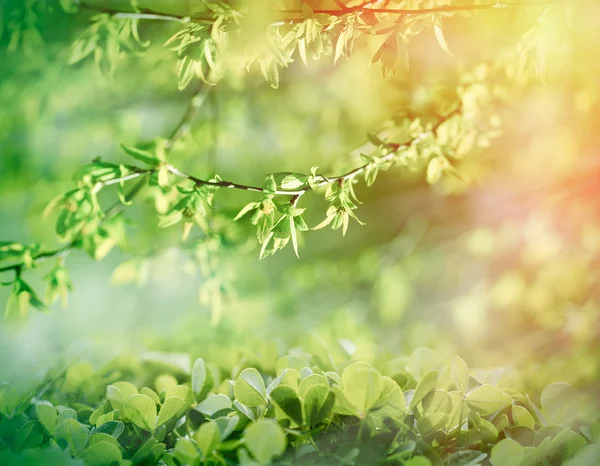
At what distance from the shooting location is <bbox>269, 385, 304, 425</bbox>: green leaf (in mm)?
521

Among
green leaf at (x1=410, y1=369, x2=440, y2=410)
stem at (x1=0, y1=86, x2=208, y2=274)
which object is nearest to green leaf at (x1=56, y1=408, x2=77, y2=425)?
stem at (x1=0, y1=86, x2=208, y2=274)

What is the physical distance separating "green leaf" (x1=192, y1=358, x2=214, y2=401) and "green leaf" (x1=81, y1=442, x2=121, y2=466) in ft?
0.49

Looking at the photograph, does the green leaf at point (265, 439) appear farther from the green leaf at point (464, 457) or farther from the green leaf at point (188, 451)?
the green leaf at point (464, 457)

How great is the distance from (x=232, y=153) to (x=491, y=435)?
146 centimetres

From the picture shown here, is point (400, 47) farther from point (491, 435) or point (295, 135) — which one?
point (295, 135)

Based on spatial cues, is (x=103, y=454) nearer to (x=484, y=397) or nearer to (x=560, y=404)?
(x=484, y=397)

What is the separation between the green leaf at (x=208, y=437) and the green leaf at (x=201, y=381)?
156 mm

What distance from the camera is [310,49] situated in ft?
2.40

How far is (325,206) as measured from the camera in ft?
5.71

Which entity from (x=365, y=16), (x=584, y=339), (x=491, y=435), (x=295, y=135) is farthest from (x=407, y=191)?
(x=491, y=435)

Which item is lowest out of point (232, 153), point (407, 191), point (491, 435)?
point (491, 435)

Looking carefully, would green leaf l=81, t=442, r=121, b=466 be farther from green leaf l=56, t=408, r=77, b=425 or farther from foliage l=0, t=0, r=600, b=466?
green leaf l=56, t=408, r=77, b=425

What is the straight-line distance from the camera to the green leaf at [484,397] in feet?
1.91

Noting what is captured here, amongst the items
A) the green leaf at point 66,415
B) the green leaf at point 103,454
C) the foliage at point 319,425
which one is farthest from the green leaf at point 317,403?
the green leaf at point 66,415
